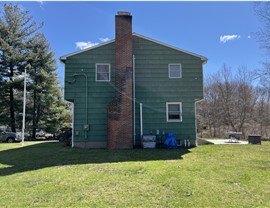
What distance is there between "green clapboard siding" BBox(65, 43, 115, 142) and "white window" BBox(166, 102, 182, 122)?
3.09 meters

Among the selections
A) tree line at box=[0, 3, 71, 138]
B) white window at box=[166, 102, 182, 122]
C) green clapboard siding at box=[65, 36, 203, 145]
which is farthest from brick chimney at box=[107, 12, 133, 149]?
tree line at box=[0, 3, 71, 138]

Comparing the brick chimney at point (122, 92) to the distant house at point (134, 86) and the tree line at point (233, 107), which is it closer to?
the distant house at point (134, 86)

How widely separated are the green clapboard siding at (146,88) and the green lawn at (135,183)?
165 inches

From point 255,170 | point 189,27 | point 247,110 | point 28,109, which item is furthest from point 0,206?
point 247,110

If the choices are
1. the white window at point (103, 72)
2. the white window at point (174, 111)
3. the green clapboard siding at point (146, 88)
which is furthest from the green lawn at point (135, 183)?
the white window at point (103, 72)

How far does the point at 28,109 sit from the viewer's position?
26.9 meters

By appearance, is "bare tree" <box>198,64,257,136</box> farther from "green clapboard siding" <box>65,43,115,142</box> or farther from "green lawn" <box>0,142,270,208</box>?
"green lawn" <box>0,142,270,208</box>

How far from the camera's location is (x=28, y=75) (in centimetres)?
2625

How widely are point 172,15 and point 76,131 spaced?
26.3 feet

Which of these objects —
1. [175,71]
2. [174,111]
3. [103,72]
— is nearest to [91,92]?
[103,72]

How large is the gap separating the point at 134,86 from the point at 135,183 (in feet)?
25.3

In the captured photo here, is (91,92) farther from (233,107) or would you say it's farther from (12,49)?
(233,107)

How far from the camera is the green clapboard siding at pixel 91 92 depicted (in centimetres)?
1241

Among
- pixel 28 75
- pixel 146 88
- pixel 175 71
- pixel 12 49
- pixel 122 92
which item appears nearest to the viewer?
pixel 122 92
